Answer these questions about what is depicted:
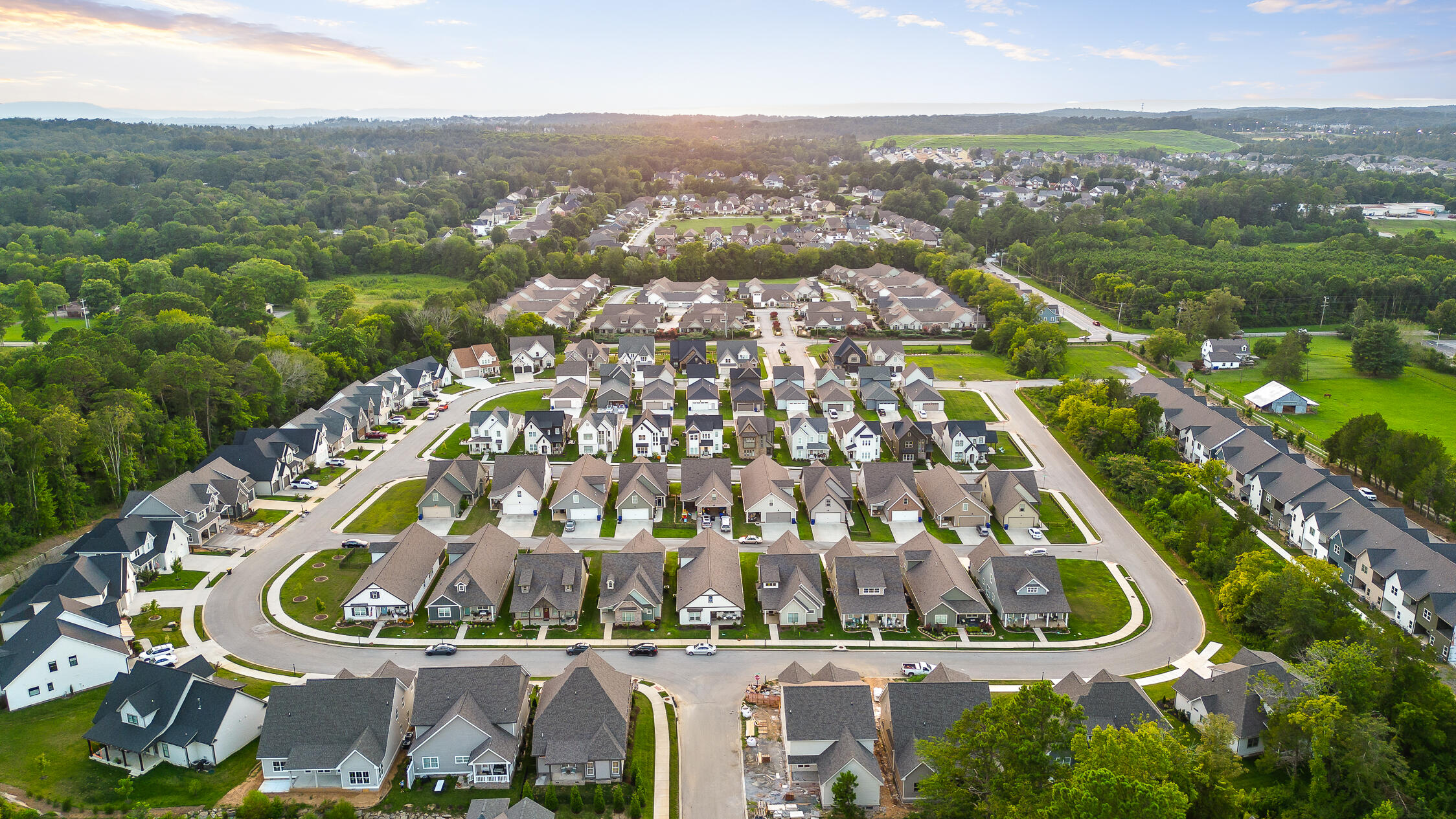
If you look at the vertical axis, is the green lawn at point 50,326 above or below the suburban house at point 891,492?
above

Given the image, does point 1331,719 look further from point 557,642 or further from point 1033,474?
point 557,642

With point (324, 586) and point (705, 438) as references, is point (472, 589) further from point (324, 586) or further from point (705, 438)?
point (705, 438)

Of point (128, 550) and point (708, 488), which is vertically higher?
point (128, 550)

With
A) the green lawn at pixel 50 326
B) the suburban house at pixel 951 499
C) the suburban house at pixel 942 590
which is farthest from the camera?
the green lawn at pixel 50 326

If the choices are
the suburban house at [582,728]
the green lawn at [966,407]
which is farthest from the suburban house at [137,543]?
the green lawn at [966,407]

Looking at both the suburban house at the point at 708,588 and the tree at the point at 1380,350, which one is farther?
the tree at the point at 1380,350

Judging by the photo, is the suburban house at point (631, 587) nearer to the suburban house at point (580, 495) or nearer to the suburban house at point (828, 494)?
the suburban house at point (580, 495)

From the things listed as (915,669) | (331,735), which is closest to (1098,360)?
(915,669)
